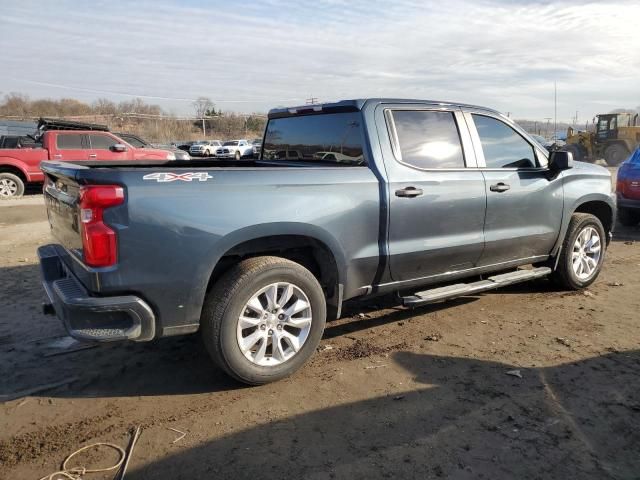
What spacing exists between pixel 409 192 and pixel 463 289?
1.05m

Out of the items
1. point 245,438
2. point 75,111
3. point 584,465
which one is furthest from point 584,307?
point 75,111

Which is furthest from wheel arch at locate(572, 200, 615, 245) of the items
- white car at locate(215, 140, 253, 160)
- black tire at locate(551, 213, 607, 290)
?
white car at locate(215, 140, 253, 160)

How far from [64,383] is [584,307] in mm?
4629

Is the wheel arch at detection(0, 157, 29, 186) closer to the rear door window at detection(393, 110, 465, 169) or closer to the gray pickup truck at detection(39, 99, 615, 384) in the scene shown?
the gray pickup truck at detection(39, 99, 615, 384)

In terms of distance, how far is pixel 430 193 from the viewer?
4.20 meters

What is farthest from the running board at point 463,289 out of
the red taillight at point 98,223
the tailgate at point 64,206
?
the tailgate at point 64,206

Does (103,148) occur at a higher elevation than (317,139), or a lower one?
higher

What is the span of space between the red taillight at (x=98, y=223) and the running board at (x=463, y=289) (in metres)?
2.27

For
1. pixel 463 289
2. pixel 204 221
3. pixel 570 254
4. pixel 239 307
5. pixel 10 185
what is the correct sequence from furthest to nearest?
pixel 10 185
pixel 570 254
pixel 463 289
pixel 239 307
pixel 204 221

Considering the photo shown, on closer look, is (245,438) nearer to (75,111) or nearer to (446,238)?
(446,238)

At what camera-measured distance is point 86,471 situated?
272 cm

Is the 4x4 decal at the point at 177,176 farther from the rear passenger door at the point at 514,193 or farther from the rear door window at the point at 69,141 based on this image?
the rear door window at the point at 69,141

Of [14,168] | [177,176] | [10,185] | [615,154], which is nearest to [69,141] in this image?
[14,168]

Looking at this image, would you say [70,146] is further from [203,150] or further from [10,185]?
[203,150]
